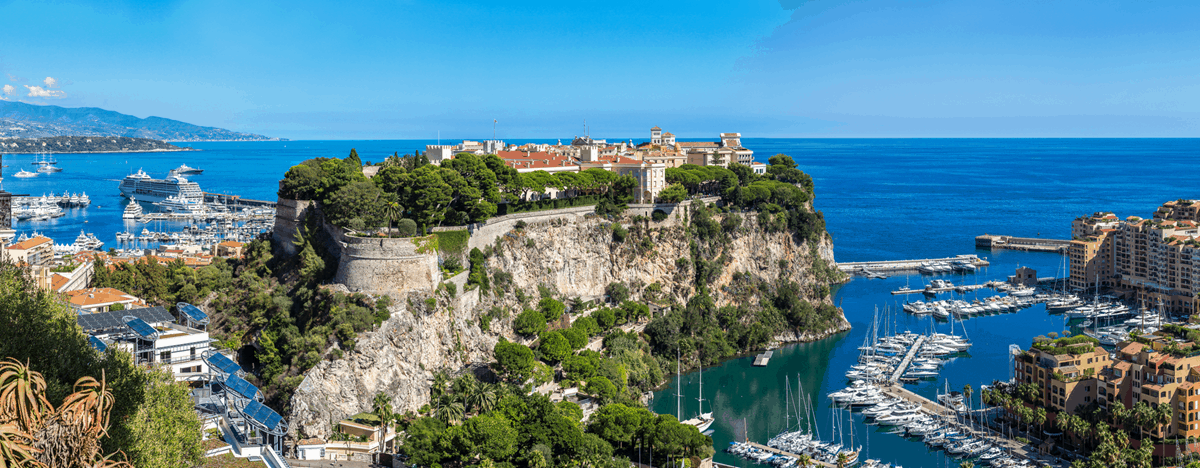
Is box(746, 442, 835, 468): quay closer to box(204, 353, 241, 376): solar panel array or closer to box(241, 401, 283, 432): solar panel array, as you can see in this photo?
box(241, 401, 283, 432): solar panel array

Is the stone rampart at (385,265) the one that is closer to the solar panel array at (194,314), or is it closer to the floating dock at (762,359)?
the solar panel array at (194,314)

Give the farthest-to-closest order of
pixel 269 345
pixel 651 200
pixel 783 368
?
pixel 651 200, pixel 783 368, pixel 269 345

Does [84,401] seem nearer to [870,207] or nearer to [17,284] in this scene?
[17,284]

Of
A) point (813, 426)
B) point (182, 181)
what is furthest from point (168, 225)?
point (813, 426)

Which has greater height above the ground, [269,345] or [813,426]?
[269,345]

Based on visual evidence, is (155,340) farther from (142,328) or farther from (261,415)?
(261,415)

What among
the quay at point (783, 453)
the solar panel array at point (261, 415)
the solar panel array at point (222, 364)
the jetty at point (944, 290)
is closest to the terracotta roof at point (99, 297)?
the solar panel array at point (222, 364)
